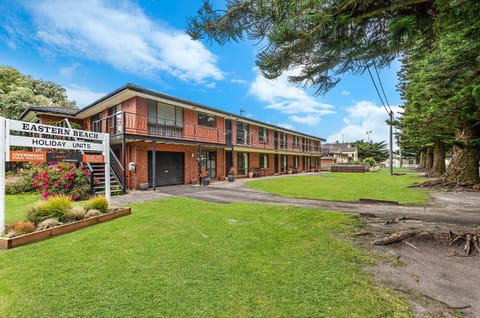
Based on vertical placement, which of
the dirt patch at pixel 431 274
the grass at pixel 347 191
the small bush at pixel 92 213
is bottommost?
the grass at pixel 347 191

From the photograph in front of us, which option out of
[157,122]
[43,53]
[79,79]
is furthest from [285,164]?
[43,53]

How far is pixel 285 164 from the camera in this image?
90.0ft

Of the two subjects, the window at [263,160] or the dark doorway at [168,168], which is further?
the window at [263,160]

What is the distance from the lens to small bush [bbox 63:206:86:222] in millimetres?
4957

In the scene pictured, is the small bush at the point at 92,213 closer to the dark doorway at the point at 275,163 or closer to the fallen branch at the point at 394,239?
the fallen branch at the point at 394,239

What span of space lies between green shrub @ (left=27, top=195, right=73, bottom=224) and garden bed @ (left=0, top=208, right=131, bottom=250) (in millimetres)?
488

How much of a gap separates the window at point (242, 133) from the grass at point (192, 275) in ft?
50.5

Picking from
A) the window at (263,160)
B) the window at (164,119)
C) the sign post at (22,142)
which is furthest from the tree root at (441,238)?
the window at (263,160)

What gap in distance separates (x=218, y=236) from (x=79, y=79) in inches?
798

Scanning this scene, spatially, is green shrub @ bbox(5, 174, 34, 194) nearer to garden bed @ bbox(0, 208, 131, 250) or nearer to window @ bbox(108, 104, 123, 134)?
window @ bbox(108, 104, 123, 134)

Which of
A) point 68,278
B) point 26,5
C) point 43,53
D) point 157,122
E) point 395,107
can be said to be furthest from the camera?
point 395,107

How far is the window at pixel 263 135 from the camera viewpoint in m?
22.7

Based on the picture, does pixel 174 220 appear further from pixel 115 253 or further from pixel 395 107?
pixel 395 107

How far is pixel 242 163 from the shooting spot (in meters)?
20.4
